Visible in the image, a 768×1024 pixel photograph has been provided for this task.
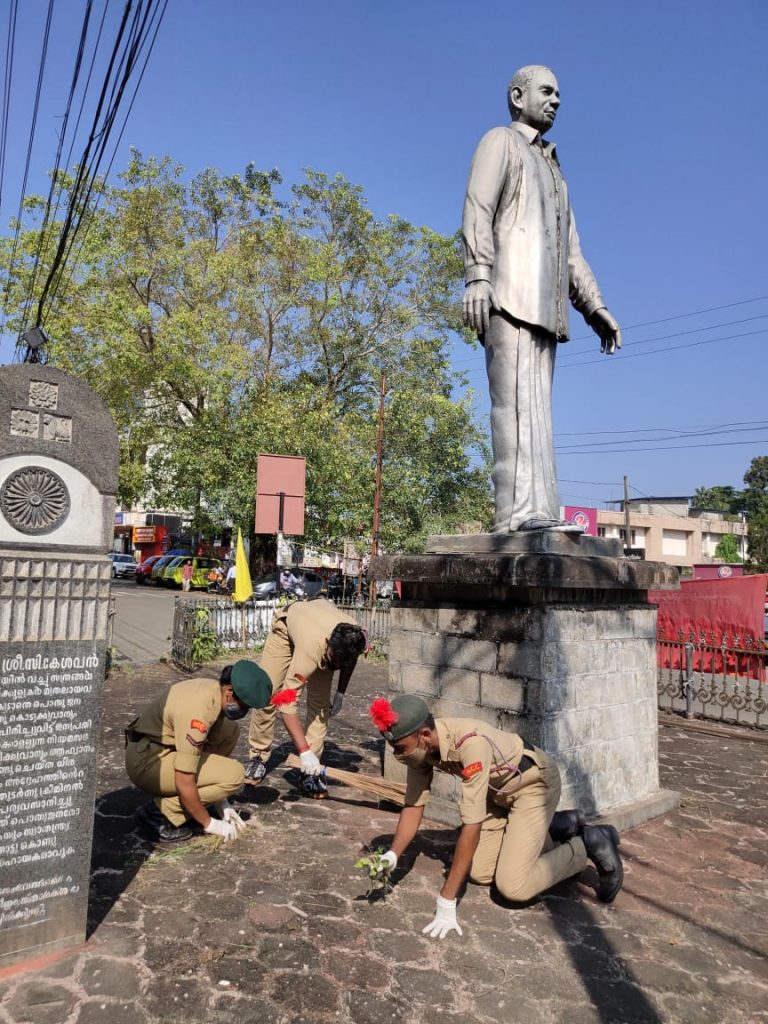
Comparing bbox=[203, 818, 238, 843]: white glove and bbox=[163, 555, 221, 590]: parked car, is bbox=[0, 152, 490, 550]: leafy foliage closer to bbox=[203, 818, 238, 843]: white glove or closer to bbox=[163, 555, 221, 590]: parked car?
bbox=[163, 555, 221, 590]: parked car

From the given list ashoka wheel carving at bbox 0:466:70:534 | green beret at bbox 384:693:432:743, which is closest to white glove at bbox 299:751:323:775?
green beret at bbox 384:693:432:743

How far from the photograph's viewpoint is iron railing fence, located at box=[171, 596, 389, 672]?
39.8 ft

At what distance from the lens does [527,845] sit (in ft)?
12.7

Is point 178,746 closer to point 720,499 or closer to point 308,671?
point 308,671

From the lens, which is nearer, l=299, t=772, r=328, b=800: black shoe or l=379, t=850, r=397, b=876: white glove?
l=379, t=850, r=397, b=876: white glove

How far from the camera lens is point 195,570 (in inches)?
1259

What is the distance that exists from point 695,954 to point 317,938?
181 cm

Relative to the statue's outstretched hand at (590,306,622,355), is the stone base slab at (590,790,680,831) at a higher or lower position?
lower

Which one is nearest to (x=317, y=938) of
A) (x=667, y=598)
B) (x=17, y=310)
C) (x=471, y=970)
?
(x=471, y=970)

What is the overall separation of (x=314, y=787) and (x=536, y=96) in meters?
5.54

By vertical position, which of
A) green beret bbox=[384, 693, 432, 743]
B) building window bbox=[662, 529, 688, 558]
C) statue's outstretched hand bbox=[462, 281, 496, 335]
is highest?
building window bbox=[662, 529, 688, 558]

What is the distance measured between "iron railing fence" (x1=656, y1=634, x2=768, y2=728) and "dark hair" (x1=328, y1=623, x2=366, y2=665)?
615 centimetres

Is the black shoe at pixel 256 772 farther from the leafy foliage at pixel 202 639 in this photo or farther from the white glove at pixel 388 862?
the leafy foliage at pixel 202 639

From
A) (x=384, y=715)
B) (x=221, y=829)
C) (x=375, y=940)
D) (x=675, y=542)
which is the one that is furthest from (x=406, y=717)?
(x=675, y=542)
